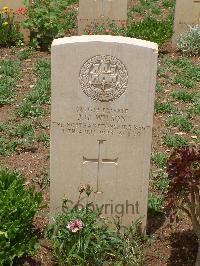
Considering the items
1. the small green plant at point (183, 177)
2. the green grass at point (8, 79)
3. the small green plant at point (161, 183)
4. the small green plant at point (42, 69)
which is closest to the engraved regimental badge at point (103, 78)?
the small green plant at point (183, 177)

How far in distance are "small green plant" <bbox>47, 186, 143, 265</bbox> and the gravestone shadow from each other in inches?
12.1

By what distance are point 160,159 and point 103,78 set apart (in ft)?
7.05

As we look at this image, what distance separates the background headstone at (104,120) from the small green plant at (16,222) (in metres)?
0.28

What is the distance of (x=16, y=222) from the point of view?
4477 millimetres

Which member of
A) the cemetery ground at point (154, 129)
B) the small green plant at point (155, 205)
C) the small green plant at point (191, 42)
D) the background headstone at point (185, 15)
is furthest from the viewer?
the background headstone at point (185, 15)

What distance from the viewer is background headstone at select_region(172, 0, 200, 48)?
33.0 ft

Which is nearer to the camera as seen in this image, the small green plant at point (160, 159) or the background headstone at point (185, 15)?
the small green plant at point (160, 159)

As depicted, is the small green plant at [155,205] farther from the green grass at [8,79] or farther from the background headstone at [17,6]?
the background headstone at [17,6]

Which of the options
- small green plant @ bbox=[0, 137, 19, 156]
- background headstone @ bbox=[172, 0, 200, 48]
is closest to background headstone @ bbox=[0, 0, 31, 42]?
background headstone @ bbox=[172, 0, 200, 48]

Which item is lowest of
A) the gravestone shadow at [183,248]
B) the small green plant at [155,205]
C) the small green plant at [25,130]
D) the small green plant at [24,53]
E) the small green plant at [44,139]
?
the gravestone shadow at [183,248]

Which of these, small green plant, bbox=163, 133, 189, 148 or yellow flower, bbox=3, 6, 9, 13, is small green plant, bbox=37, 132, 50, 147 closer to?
small green plant, bbox=163, 133, 189, 148

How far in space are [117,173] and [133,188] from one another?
0.19m

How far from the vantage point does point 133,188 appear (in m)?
4.84

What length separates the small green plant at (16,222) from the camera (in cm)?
441
